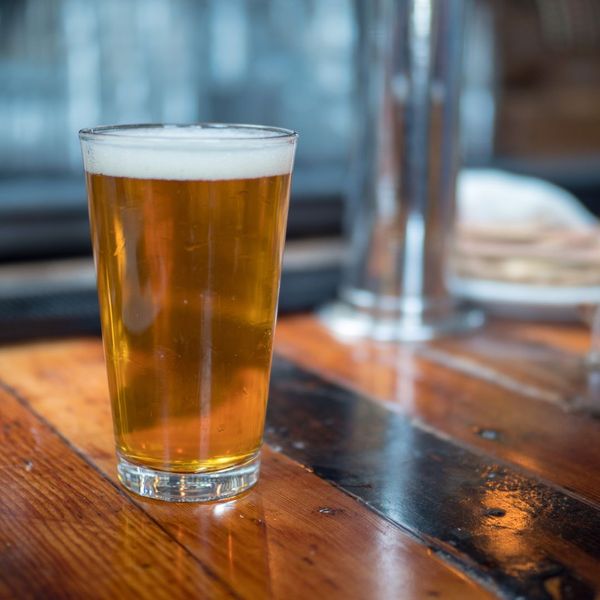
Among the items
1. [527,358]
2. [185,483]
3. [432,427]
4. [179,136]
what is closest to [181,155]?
[179,136]

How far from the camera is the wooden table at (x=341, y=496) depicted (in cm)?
53

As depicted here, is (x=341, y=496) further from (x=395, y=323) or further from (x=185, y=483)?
(x=395, y=323)

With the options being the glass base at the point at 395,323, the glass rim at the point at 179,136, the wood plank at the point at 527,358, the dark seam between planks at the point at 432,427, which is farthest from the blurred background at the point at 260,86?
the glass rim at the point at 179,136

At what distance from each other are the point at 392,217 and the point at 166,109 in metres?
2.49

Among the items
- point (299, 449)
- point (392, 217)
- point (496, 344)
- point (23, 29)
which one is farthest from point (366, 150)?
point (23, 29)

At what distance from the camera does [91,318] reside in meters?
1.16

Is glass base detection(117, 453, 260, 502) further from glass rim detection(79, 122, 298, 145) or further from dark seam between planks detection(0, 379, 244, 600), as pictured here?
glass rim detection(79, 122, 298, 145)

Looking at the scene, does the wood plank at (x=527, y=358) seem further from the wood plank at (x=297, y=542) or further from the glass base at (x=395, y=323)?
the wood plank at (x=297, y=542)

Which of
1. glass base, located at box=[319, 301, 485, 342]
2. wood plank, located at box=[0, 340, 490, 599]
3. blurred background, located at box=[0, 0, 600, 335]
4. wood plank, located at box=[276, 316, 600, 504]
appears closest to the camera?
wood plank, located at box=[0, 340, 490, 599]

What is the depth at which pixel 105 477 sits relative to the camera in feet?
2.21

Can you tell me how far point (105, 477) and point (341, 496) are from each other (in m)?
0.17

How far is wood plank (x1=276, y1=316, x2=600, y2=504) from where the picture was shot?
2.41ft

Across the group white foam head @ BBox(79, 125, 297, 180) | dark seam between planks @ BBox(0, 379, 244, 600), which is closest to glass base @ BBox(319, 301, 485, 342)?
dark seam between planks @ BBox(0, 379, 244, 600)

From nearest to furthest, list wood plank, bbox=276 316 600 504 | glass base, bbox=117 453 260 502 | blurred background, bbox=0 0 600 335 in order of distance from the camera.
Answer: glass base, bbox=117 453 260 502, wood plank, bbox=276 316 600 504, blurred background, bbox=0 0 600 335
